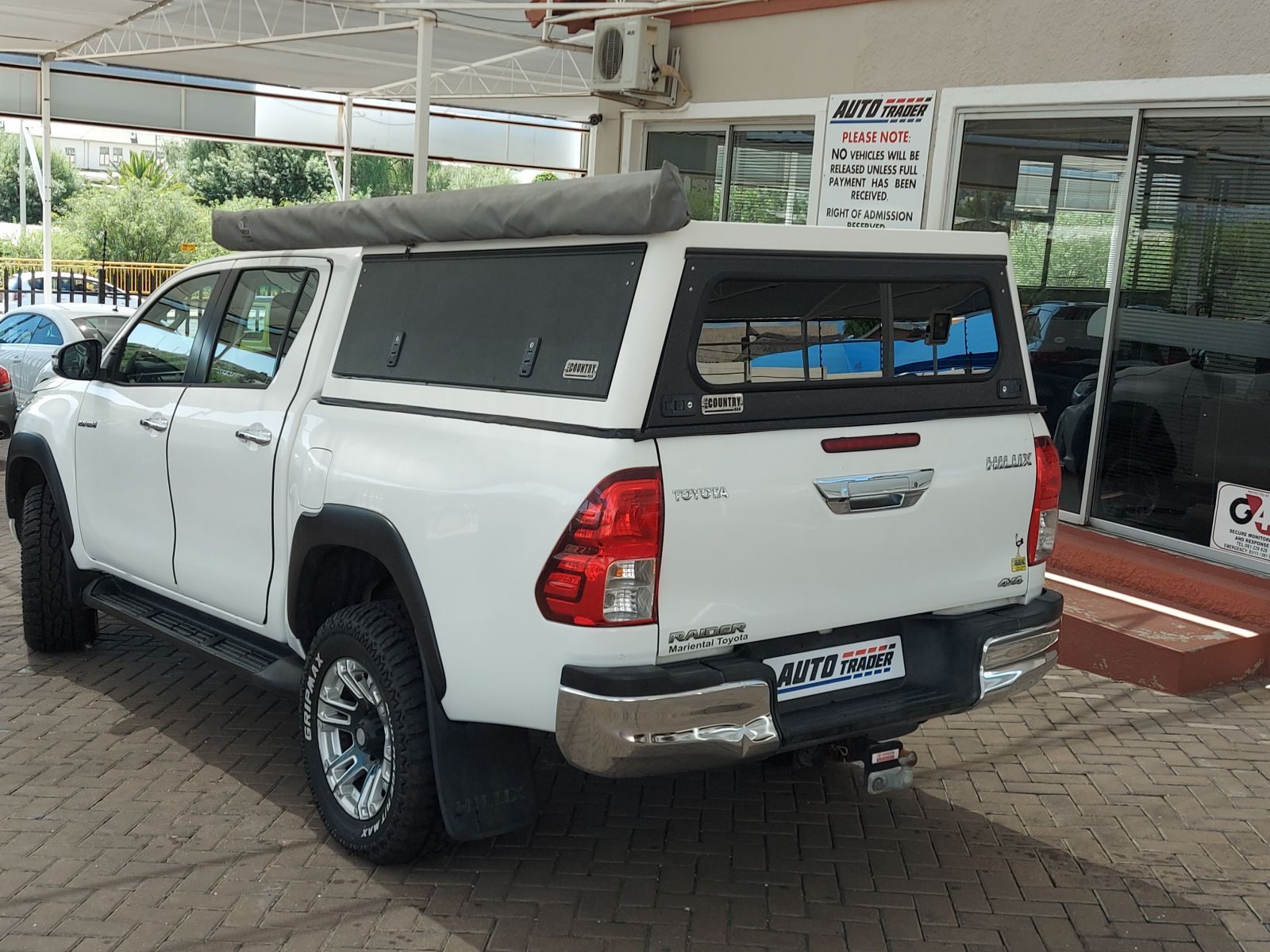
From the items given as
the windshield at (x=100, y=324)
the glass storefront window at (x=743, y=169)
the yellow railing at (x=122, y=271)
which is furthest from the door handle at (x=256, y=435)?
the yellow railing at (x=122, y=271)

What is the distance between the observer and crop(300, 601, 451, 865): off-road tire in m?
3.87

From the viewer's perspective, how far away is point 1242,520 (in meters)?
7.13

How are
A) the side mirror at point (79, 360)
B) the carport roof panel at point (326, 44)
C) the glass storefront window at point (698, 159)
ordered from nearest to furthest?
the side mirror at point (79, 360), the glass storefront window at point (698, 159), the carport roof panel at point (326, 44)

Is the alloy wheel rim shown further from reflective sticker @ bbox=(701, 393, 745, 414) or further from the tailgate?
reflective sticker @ bbox=(701, 393, 745, 414)

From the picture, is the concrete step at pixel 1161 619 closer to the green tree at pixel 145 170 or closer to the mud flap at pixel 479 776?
the mud flap at pixel 479 776

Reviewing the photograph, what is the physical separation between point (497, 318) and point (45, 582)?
10.9 feet

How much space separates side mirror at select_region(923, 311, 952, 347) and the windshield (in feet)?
34.0

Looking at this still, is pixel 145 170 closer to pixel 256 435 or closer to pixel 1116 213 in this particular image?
pixel 1116 213

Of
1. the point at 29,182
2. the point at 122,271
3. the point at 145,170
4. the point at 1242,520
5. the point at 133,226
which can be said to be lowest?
the point at 1242,520

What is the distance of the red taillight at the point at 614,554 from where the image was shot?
3.31 metres

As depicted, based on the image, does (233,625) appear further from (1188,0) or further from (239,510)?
(1188,0)

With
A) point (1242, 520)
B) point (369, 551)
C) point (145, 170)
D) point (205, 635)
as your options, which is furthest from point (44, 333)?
point (145, 170)

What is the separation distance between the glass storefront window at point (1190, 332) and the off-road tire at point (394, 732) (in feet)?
16.7

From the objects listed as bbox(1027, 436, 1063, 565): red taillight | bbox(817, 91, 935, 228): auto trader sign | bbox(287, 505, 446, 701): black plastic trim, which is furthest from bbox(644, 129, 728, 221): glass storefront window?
bbox(287, 505, 446, 701): black plastic trim
